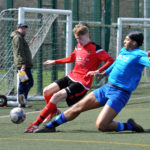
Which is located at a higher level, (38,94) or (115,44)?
(115,44)

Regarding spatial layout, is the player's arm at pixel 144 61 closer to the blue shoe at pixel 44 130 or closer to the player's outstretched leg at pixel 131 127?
the player's outstretched leg at pixel 131 127

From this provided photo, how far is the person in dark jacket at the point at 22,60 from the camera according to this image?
1190 centimetres

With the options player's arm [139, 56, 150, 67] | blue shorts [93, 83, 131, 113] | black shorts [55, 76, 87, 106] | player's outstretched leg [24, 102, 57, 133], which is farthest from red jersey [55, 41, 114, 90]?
player's arm [139, 56, 150, 67]

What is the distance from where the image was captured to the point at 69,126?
909 centimetres

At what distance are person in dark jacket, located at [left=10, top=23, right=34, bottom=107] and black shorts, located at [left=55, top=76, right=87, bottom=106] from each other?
263cm

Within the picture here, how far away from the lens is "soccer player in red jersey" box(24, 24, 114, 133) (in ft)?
28.8

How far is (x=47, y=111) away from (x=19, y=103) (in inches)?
147

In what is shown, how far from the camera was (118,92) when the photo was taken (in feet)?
26.8

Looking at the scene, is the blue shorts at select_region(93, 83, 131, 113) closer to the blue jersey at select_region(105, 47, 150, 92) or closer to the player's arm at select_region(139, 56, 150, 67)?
the blue jersey at select_region(105, 47, 150, 92)

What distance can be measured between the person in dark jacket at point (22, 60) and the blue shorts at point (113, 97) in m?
3.71

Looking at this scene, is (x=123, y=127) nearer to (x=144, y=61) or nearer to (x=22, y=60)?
(x=144, y=61)

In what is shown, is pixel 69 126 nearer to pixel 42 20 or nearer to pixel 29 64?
pixel 29 64

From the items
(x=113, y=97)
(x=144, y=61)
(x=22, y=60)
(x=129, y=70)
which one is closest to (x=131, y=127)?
(x=113, y=97)

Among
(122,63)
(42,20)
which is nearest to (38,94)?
(42,20)
